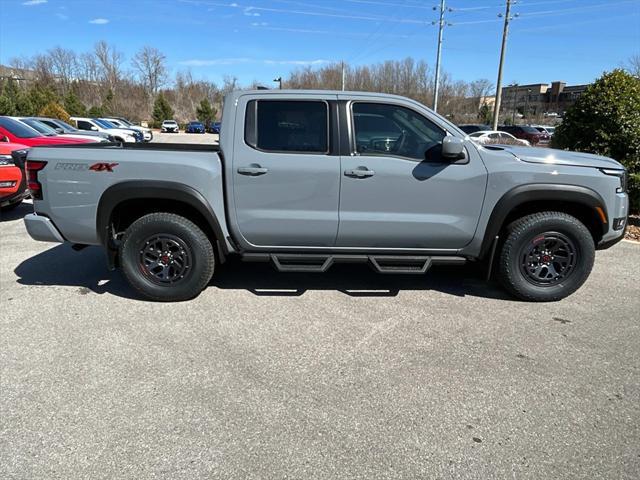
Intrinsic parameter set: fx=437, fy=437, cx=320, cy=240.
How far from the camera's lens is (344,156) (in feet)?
12.7

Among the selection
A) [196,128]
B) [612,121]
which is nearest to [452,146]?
[612,121]

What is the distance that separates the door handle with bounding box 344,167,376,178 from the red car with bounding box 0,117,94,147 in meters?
8.53

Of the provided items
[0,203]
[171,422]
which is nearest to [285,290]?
[171,422]

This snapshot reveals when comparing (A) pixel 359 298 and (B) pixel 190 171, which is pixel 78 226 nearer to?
(B) pixel 190 171

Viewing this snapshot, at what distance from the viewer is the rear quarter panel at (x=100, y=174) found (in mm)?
3863

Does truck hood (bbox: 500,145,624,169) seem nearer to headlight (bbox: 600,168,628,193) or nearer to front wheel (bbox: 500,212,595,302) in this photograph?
headlight (bbox: 600,168,628,193)

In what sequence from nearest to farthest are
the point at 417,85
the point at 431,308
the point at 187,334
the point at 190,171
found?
the point at 187,334 → the point at 190,171 → the point at 431,308 → the point at 417,85

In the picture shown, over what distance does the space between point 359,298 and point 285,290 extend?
0.77m

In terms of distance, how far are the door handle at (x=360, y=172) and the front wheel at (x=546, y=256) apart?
1.45 meters

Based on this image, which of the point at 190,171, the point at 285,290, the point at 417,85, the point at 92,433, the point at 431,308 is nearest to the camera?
the point at 92,433

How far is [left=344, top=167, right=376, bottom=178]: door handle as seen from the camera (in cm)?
385

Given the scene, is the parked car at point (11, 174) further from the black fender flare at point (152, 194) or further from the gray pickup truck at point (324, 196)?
the black fender flare at point (152, 194)

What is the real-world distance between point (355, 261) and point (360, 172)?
84cm

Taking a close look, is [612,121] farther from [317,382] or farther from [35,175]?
[35,175]
